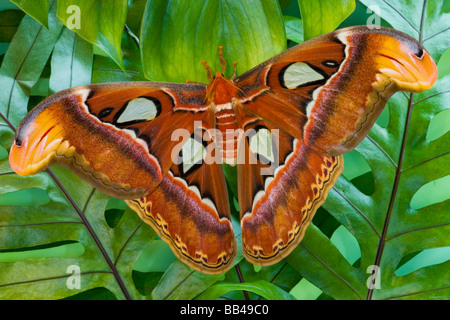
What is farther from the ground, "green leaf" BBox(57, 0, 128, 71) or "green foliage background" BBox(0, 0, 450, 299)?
"green leaf" BBox(57, 0, 128, 71)

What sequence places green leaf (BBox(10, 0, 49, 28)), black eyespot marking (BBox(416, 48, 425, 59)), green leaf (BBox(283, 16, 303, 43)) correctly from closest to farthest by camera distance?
black eyespot marking (BBox(416, 48, 425, 59)) → green leaf (BBox(10, 0, 49, 28)) → green leaf (BBox(283, 16, 303, 43))

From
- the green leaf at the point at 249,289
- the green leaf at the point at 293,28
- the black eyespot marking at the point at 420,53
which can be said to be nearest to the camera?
the black eyespot marking at the point at 420,53

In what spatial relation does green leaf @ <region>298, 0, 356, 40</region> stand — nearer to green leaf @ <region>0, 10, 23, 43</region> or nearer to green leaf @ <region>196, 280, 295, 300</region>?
green leaf @ <region>196, 280, 295, 300</region>

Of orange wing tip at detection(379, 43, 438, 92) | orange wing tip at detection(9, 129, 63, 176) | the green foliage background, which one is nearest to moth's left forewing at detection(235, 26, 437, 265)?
orange wing tip at detection(379, 43, 438, 92)

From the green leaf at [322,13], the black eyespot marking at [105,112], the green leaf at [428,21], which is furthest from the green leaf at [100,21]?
the green leaf at [428,21]

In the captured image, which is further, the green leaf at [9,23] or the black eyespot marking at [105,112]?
the green leaf at [9,23]

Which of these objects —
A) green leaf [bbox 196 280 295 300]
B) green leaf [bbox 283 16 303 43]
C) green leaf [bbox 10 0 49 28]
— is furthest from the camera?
green leaf [bbox 283 16 303 43]

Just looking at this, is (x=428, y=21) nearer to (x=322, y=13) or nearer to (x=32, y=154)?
(x=322, y=13)

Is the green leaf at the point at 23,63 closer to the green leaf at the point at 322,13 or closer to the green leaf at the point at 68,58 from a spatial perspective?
the green leaf at the point at 68,58
